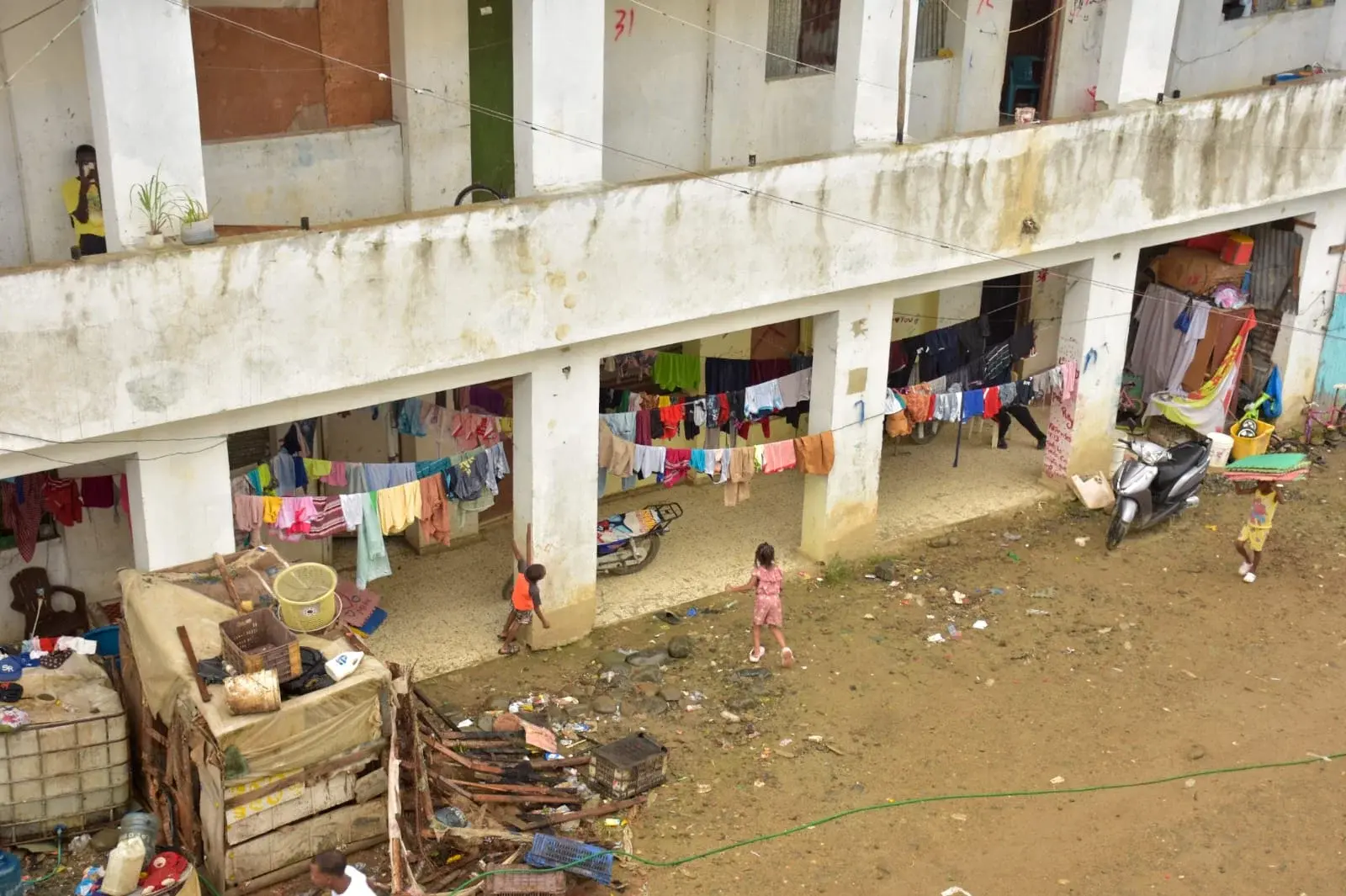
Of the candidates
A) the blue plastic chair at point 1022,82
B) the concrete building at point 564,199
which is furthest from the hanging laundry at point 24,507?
the blue plastic chair at point 1022,82

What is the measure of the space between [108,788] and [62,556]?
2.98 metres

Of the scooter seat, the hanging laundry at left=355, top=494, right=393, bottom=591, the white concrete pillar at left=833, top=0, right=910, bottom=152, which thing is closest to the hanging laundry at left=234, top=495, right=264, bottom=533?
the hanging laundry at left=355, top=494, right=393, bottom=591

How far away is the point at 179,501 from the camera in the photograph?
1095 centimetres

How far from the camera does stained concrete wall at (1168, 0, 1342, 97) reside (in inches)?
704

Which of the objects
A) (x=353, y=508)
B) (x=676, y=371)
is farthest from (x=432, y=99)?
(x=676, y=371)

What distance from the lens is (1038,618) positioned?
14250 millimetres

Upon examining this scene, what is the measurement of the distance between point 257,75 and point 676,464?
506cm

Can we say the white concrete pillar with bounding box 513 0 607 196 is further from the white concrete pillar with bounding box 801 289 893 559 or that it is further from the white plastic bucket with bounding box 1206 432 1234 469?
the white plastic bucket with bounding box 1206 432 1234 469

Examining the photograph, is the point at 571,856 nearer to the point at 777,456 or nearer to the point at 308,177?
the point at 777,456

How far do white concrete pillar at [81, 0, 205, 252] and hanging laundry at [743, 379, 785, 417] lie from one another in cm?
597

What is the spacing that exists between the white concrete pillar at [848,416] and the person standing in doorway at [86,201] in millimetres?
6608

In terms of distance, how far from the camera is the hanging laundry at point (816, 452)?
14.5 meters

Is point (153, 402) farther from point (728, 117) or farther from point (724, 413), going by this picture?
point (728, 117)

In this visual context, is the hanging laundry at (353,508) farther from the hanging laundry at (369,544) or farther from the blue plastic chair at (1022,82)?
the blue plastic chair at (1022,82)
